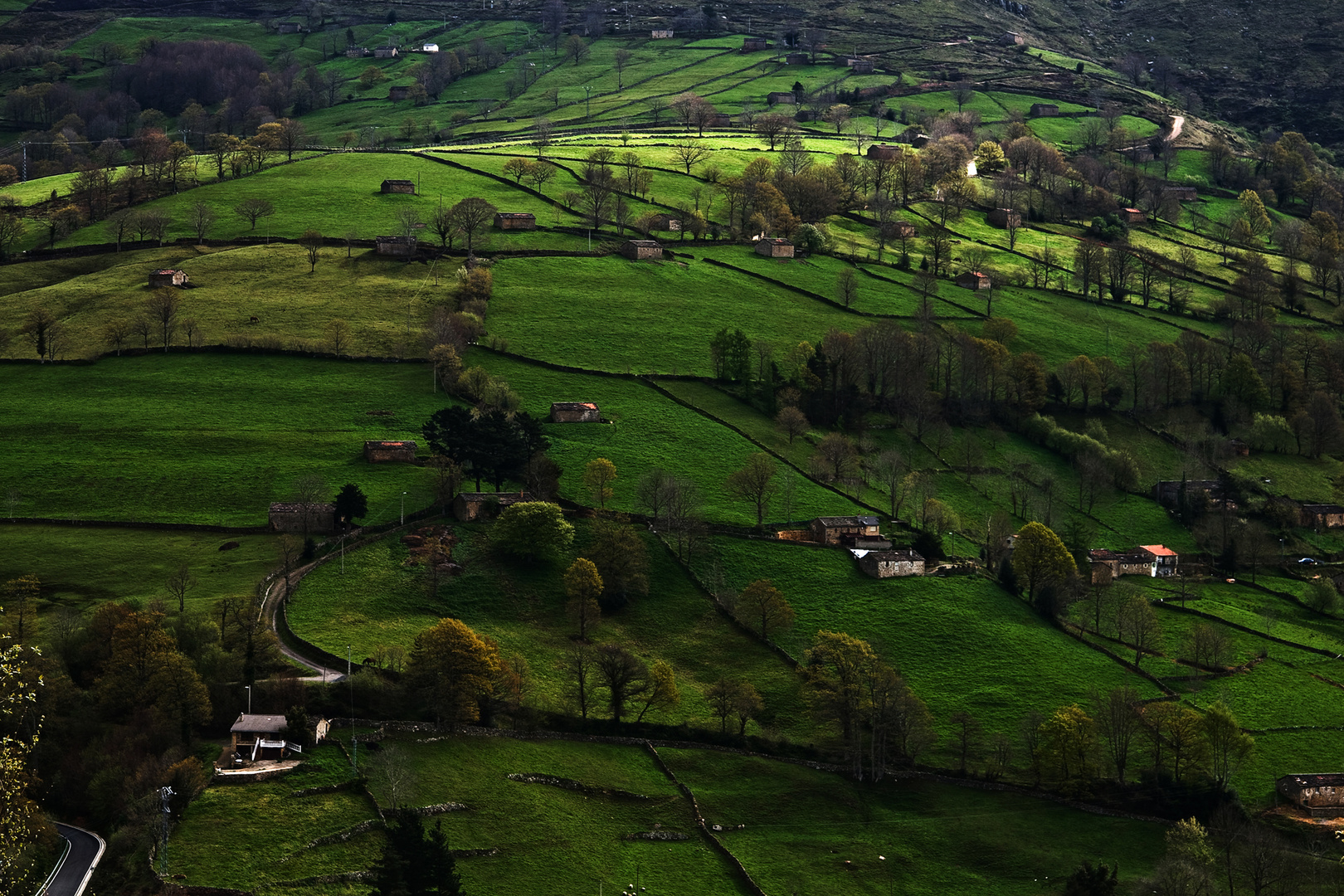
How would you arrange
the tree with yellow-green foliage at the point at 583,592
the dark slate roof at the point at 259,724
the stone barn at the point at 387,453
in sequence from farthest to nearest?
the stone barn at the point at 387,453, the tree with yellow-green foliage at the point at 583,592, the dark slate roof at the point at 259,724

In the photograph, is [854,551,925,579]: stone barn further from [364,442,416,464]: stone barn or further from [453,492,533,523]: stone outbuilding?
[364,442,416,464]: stone barn

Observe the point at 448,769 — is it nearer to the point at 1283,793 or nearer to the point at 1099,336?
the point at 1283,793

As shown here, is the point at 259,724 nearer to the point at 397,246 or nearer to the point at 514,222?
the point at 397,246

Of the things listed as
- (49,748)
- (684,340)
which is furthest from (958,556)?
(49,748)

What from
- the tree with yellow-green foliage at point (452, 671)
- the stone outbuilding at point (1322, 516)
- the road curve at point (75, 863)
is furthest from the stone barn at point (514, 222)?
the road curve at point (75, 863)

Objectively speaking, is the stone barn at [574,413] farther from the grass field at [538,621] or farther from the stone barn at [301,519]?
the stone barn at [301,519]
